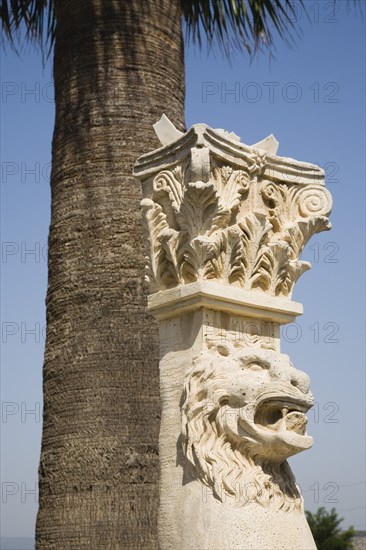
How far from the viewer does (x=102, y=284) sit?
696 cm

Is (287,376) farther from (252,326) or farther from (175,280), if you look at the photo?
(175,280)

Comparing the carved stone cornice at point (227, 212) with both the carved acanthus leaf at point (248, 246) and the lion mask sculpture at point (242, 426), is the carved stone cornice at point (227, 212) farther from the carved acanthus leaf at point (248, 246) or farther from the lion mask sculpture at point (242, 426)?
the lion mask sculpture at point (242, 426)

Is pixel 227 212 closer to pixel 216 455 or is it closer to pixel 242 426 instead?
pixel 242 426

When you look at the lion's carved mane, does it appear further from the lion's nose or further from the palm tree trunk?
the palm tree trunk

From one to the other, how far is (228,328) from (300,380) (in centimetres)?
45

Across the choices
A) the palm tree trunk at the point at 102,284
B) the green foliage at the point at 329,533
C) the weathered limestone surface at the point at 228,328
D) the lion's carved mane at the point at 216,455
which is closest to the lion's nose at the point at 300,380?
the weathered limestone surface at the point at 228,328

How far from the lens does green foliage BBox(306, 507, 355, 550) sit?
33.8 m

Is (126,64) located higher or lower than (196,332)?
higher

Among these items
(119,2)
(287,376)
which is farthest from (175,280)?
(119,2)

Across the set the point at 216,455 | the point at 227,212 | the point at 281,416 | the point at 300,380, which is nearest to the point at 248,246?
the point at 227,212

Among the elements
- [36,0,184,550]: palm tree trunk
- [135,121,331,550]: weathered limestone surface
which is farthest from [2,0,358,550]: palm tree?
[135,121,331,550]: weathered limestone surface

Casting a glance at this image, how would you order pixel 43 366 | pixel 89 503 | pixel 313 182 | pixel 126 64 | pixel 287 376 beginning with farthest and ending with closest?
pixel 126 64 → pixel 43 366 → pixel 89 503 → pixel 313 182 → pixel 287 376

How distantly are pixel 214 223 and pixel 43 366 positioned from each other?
3104 millimetres

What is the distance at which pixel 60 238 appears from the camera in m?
7.23
